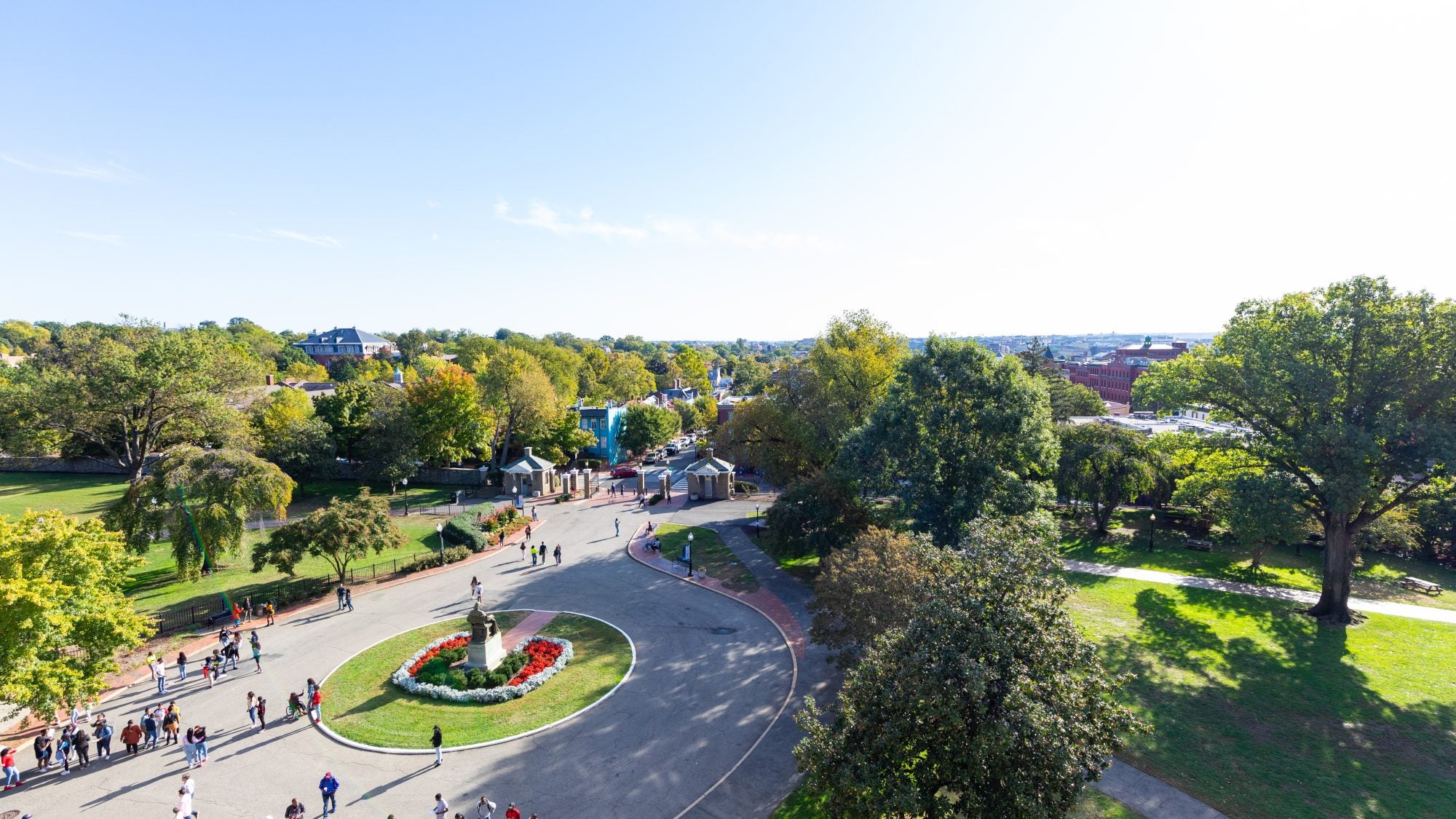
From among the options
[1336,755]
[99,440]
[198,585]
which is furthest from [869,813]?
[99,440]

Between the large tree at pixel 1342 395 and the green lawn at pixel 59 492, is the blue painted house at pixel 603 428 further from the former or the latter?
the large tree at pixel 1342 395

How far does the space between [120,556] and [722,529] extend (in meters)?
29.4

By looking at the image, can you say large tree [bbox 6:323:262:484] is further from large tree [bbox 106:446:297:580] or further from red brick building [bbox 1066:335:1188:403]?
red brick building [bbox 1066:335:1188:403]

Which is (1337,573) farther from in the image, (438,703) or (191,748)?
(191,748)

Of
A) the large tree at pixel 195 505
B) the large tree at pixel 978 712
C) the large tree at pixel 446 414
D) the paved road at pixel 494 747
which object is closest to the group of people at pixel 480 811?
the paved road at pixel 494 747

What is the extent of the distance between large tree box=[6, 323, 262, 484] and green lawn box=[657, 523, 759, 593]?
27157 mm

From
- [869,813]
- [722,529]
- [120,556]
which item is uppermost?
[120,556]

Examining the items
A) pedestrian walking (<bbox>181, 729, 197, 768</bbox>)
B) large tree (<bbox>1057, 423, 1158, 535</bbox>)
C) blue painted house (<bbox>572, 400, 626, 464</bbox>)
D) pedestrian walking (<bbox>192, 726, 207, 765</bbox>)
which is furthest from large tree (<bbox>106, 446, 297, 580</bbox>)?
large tree (<bbox>1057, 423, 1158, 535</bbox>)

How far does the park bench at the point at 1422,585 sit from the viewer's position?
28.5 metres

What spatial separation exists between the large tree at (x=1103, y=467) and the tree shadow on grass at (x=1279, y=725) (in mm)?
12639

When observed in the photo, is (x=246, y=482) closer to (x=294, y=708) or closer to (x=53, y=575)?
(x=53, y=575)

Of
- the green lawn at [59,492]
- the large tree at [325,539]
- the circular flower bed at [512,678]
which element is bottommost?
the circular flower bed at [512,678]

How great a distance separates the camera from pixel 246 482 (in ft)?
92.7

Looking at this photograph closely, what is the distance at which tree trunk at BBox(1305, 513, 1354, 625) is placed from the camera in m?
24.8
